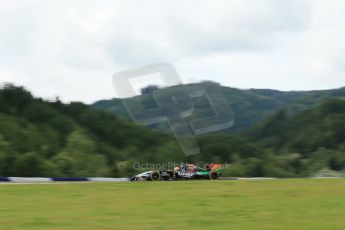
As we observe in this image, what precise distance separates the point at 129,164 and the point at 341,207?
56.5m

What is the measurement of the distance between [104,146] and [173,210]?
77374mm

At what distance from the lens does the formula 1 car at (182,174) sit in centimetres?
3086

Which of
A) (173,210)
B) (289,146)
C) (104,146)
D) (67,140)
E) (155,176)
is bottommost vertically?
(173,210)

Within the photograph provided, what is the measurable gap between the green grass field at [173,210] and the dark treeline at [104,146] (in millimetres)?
47744

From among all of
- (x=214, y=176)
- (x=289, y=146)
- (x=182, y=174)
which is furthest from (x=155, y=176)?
(x=289, y=146)

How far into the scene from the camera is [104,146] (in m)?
91.2

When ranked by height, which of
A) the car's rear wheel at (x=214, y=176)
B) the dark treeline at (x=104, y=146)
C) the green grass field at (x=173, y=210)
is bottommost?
the green grass field at (x=173, y=210)

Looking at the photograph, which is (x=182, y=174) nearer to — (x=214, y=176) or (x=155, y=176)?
(x=155, y=176)

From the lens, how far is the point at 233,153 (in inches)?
3814

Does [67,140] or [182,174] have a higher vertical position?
[67,140]

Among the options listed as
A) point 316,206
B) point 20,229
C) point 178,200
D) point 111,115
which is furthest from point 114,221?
point 111,115

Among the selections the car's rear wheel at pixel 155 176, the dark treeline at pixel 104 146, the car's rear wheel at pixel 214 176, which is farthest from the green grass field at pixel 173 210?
the dark treeline at pixel 104 146

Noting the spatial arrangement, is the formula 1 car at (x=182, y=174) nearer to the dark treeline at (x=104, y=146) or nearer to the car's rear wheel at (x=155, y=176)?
the car's rear wheel at (x=155, y=176)

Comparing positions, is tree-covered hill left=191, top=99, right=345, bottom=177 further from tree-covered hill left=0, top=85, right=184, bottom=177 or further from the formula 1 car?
the formula 1 car
